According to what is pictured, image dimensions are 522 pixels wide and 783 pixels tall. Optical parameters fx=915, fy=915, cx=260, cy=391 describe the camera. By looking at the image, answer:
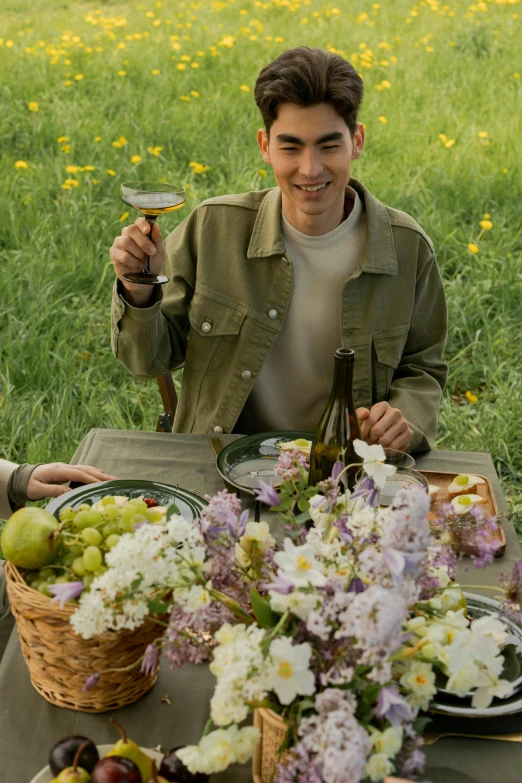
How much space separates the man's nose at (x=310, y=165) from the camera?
221 cm

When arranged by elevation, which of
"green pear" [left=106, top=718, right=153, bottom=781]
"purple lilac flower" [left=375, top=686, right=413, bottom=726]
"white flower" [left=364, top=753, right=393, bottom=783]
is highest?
"purple lilac flower" [left=375, top=686, right=413, bottom=726]

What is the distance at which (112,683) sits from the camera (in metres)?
1.28

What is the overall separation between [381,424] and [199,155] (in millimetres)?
3684

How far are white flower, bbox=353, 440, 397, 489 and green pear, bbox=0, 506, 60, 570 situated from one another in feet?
1.40

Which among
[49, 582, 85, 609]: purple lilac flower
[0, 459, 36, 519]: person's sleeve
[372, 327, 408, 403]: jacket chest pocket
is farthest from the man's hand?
[49, 582, 85, 609]: purple lilac flower

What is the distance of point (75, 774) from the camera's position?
110cm

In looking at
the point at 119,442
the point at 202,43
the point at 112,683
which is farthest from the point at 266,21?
the point at 112,683

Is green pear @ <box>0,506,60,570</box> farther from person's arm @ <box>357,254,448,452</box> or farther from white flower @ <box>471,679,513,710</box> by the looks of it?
person's arm @ <box>357,254,448,452</box>

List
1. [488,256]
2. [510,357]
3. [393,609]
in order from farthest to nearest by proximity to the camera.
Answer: [488,256]
[510,357]
[393,609]

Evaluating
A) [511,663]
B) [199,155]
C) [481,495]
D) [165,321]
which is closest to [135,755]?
[511,663]

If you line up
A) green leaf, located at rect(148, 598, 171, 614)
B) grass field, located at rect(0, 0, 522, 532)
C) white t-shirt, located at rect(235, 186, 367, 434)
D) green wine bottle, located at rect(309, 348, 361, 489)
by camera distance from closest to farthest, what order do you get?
green leaf, located at rect(148, 598, 171, 614) < green wine bottle, located at rect(309, 348, 361, 489) < white t-shirt, located at rect(235, 186, 367, 434) < grass field, located at rect(0, 0, 522, 532)

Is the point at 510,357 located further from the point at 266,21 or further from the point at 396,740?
the point at 266,21

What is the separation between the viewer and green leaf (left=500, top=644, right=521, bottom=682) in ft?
4.47

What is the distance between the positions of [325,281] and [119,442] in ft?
2.36
